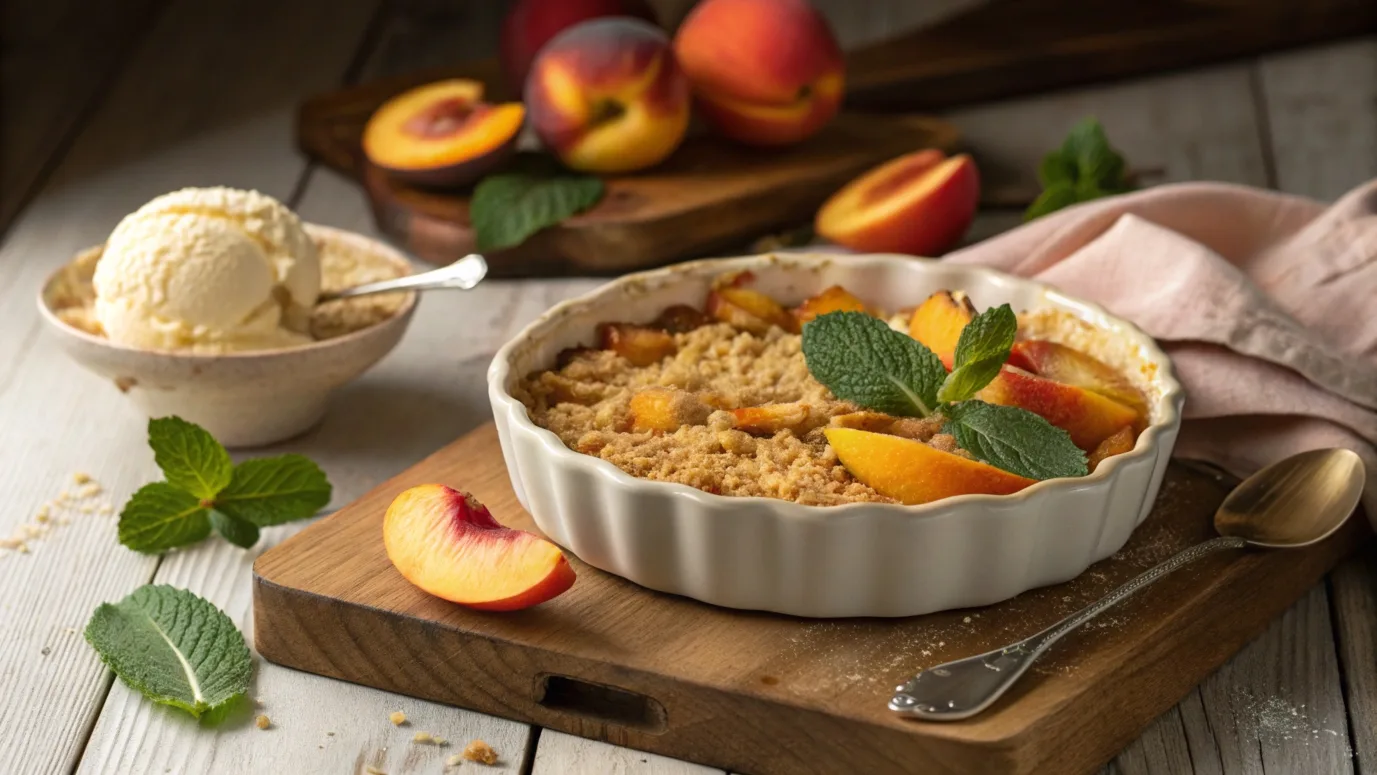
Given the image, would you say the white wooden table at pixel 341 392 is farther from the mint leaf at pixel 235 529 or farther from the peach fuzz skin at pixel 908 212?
the peach fuzz skin at pixel 908 212

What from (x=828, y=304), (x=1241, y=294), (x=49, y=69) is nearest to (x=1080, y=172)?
(x=1241, y=294)

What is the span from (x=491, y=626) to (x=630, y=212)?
3.86ft

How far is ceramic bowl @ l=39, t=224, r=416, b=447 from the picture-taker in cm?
186

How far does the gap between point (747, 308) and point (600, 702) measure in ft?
2.05

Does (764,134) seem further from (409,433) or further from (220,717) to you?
(220,717)

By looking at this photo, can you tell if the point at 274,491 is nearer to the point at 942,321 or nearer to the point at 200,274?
the point at 200,274

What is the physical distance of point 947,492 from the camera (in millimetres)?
1468

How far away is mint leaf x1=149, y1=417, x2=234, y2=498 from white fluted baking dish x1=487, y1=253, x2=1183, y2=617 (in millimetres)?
362

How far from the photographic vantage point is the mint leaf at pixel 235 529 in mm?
1764

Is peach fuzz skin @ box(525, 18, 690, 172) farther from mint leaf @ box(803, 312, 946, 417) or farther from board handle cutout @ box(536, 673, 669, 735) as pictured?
board handle cutout @ box(536, 673, 669, 735)

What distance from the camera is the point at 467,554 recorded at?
1.51m

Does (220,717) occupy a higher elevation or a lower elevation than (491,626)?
lower

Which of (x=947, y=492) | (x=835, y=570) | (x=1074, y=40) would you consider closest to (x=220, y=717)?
(x=835, y=570)

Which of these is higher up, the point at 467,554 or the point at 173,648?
the point at 467,554
